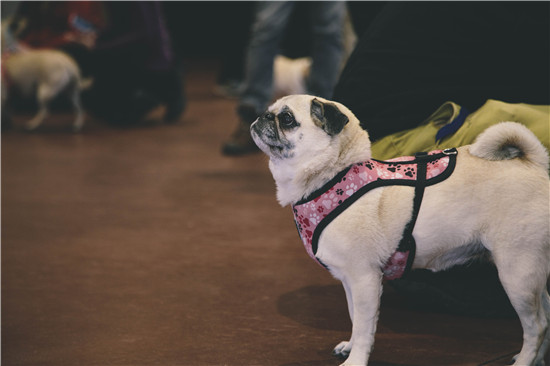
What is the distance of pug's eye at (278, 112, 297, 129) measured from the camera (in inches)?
67.2

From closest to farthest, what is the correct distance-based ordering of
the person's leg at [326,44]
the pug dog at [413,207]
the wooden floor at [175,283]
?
the pug dog at [413,207]
the wooden floor at [175,283]
the person's leg at [326,44]

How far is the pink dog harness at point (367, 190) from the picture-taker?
1.68 metres

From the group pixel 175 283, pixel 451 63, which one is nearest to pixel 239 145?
pixel 175 283

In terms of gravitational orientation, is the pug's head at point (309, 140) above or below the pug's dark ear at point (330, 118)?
below

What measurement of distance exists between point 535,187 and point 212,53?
33.8 feet

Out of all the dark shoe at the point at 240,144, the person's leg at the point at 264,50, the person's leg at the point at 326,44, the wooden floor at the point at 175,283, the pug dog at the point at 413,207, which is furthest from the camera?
the dark shoe at the point at 240,144

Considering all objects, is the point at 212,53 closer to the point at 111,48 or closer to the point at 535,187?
the point at 111,48

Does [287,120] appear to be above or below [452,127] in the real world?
above

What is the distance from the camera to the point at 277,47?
4.34m

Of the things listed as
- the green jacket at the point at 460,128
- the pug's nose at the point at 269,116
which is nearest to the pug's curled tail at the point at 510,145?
the green jacket at the point at 460,128

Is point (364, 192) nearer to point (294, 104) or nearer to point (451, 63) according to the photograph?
point (294, 104)

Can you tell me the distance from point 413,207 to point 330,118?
0.95 ft

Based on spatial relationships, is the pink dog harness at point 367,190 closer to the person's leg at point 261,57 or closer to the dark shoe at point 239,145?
the person's leg at point 261,57

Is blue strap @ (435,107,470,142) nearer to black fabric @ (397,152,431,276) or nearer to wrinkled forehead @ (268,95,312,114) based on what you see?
black fabric @ (397,152,431,276)
